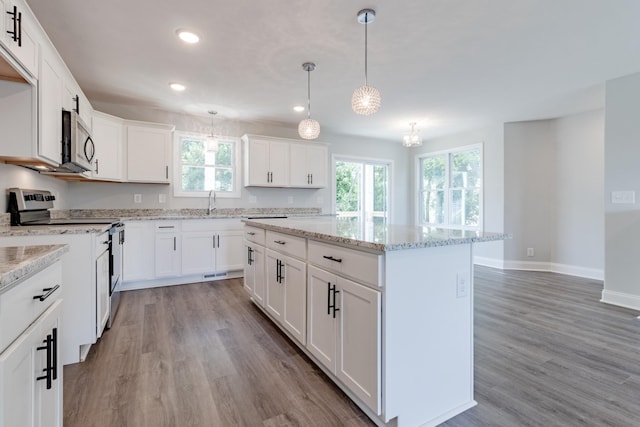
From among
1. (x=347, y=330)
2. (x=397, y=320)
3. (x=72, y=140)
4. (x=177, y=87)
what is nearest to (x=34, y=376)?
(x=347, y=330)

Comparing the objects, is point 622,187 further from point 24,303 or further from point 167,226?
point 167,226

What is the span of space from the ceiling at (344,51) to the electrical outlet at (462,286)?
1.88 meters

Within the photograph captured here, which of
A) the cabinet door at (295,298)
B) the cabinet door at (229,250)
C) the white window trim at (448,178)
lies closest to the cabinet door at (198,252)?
the cabinet door at (229,250)

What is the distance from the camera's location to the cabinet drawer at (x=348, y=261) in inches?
55.0

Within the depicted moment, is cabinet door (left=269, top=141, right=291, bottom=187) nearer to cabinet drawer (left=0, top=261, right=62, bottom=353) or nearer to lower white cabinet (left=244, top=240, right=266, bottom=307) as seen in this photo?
lower white cabinet (left=244, top=240, right=266, bottom=307)

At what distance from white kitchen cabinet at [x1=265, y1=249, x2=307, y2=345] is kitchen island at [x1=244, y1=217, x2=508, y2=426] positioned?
193 mm

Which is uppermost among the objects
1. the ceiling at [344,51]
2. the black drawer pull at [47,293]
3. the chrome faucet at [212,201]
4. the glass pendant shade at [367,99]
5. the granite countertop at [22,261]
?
the ceiling at [344,51]

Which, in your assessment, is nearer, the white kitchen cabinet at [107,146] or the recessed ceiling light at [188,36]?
the recessed ceiling light at [188,36]

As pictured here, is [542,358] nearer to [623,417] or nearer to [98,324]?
[623,417]

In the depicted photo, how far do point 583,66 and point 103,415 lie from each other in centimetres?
482

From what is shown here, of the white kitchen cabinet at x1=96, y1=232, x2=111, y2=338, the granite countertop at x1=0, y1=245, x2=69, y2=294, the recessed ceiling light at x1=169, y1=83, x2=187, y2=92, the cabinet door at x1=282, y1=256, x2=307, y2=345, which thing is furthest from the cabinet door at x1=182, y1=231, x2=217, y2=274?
the granite countertop at x1=0, y1=245, x2=69, y2=294

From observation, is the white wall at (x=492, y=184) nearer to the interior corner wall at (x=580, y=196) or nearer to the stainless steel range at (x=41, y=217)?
the interior corner wall at (x=580, y=196)

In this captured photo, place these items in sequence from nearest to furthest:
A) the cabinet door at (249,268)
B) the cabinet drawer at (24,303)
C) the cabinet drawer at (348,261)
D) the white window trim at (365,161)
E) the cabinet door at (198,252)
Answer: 1. the cabinet drawer at (24,303)
2. the cabinet drawer at (348,261)
3. the cabinet door at (249,268)
4. the cabinet door at (198,252)
5. the white window trim at (365,161)

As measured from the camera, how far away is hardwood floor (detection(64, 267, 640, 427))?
1579 mm
